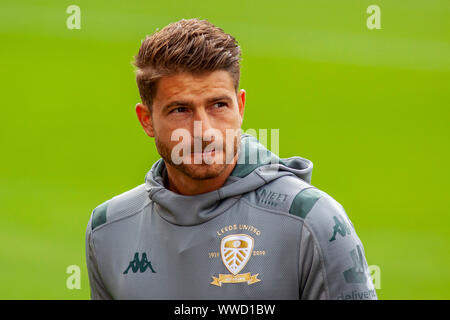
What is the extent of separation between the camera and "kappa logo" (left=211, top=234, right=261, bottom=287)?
2.34 meters

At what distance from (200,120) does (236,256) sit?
467mm

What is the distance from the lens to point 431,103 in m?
8.91

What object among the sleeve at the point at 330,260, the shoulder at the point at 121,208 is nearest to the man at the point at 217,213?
the sleeve at the point at 330,260

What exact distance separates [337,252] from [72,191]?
230 inches

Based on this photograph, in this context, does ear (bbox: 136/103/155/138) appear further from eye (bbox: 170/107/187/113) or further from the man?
eye (bbox: 170/107/187/113)

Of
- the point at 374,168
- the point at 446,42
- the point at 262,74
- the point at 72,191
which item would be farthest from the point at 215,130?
the point at 446,42

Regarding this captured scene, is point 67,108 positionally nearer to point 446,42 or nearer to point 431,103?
point 431,103

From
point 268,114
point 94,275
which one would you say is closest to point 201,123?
point 94,275

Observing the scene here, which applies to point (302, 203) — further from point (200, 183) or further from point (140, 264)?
point (140, 264)

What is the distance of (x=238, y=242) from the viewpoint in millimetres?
2379

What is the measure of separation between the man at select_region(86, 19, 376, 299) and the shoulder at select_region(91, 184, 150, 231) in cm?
11

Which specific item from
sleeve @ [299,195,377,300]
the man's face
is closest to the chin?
the man's face

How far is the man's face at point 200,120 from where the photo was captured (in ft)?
7.71

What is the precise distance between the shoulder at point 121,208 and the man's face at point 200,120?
316 millimetres
